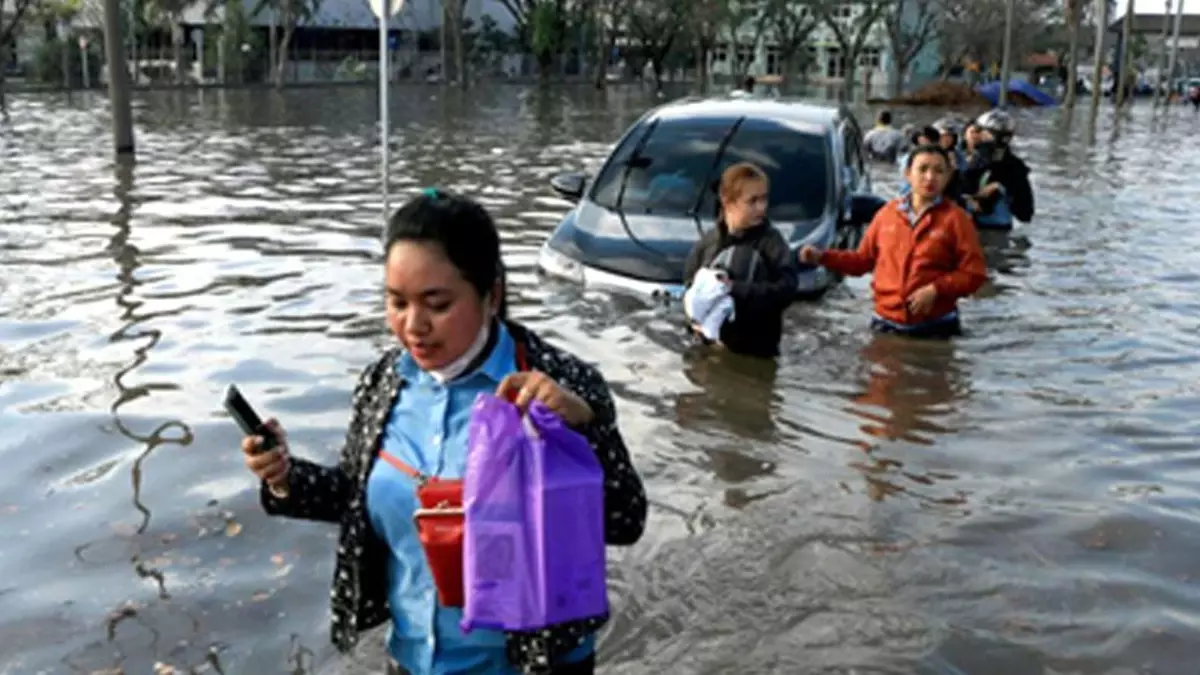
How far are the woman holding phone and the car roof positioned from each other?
7.81 meters

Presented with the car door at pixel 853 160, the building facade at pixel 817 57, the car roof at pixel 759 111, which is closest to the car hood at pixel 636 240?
the car door at pixel 853 160

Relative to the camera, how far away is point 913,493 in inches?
231

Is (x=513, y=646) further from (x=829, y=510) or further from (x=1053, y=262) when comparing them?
(x=1053, y=262)

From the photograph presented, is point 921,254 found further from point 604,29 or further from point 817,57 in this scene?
point 817,57

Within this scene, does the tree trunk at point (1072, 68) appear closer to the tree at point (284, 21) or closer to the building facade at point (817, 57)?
the building facade at point (817, 57)

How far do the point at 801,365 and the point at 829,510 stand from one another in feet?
8.46

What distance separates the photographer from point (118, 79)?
63.2 ft

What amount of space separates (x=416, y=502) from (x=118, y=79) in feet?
60.4

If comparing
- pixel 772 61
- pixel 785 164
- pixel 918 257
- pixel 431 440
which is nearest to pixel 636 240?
pixel 785 164

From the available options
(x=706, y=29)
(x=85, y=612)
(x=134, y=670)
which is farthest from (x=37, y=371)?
(x=706, y=29)

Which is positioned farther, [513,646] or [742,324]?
[742,324]

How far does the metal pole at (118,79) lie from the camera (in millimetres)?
18656

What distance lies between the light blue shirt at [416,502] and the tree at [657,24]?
2997 inches

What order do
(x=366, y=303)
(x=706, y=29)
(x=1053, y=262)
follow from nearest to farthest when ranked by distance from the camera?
(x=366, y=303)
(x=1053, y=262)
(x=706, y=29)
